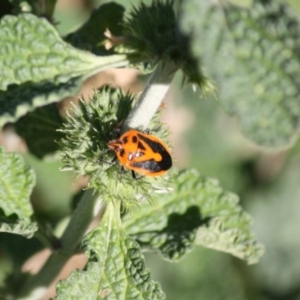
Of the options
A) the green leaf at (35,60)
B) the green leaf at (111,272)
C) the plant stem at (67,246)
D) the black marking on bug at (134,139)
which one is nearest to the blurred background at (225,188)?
the plant stem at (67,246)

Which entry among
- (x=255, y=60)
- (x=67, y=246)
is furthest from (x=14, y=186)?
(x=255, y=60)

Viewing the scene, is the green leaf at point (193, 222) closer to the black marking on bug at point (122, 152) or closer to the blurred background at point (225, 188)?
the black marking on bug at point (122, 152)

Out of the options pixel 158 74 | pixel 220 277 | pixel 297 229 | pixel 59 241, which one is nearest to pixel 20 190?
pixel 59 241

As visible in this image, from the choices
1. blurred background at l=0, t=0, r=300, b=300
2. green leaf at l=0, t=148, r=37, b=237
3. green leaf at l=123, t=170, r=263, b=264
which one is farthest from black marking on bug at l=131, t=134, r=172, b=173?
blurred background at l=0, t=0, r=300, b=300

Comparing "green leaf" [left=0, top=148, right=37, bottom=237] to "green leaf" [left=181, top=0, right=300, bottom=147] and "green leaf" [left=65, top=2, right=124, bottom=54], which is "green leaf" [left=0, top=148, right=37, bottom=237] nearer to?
"green leaf" [left=65, top=2, right=124, bottom=54]

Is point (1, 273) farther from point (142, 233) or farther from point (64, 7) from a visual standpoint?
point (64, 7)

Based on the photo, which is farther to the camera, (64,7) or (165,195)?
(64,7)
